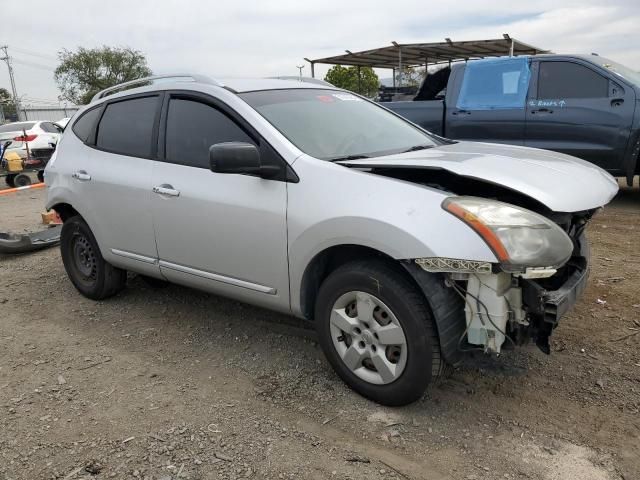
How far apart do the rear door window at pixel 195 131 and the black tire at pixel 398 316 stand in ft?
3.61

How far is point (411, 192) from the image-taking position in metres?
2.64

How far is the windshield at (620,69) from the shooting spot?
6.79 meters

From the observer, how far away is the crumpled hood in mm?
2621

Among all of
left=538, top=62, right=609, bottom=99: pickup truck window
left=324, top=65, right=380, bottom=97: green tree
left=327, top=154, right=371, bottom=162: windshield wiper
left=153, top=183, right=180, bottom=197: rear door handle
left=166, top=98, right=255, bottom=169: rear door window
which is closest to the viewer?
left=327, top=154, right=371, bottom=162: windshield wiper

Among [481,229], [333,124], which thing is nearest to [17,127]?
[333,124]

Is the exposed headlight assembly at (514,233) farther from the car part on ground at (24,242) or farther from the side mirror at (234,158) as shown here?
the car part on ground at (24,242)

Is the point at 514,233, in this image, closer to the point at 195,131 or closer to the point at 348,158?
the point at 348,158

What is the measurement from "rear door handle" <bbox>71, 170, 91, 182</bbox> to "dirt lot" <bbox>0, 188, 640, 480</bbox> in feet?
3.62

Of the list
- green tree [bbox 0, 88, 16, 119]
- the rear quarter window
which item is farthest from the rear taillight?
green tree [bbox 0, 88, 16, 119]

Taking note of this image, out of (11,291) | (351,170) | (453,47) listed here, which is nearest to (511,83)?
(351,170)

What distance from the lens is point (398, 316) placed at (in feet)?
8.70

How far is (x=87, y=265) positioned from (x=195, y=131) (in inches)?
73.2

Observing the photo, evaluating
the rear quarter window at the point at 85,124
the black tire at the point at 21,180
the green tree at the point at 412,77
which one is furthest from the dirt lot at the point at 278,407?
the green tree at the point at 412,77

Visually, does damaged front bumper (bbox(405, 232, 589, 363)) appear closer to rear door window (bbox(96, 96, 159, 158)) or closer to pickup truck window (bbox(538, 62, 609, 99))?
rear door window (bbox(96, 96, 159, 158))
